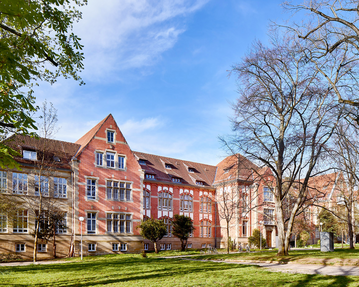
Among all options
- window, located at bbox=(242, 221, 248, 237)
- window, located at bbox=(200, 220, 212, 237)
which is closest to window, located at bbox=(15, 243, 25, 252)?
window, located at bbox=(200, 220, 212, 237)

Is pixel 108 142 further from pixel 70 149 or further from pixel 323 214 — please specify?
pixel 323 214

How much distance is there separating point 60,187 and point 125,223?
8.23 meters

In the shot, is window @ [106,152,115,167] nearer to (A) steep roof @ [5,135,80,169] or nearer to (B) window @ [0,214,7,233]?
(A) steep roof @ [5,135,80,169]

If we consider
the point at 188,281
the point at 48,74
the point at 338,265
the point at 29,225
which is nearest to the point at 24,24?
the point at 48,74

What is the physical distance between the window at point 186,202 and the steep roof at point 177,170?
76.1 inches

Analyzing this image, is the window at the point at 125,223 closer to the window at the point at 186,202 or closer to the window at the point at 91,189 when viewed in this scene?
the window at the point at 91,189

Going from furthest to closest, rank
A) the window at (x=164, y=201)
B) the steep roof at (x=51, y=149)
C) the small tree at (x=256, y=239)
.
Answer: the small tree at (x=256, y=239) → the window at (x=164, y=201) → the steep roof at (x=51, y=149)

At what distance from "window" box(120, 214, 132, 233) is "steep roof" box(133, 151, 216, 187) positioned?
6833 millimetres

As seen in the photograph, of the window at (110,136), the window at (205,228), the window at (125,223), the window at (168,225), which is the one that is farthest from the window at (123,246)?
the window at (205,228)

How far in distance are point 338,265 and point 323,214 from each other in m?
30.8

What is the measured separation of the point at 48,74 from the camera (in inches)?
422

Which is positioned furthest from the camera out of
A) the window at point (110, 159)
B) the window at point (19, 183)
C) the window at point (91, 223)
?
the window at point (110, 159)

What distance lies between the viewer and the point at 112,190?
34.7 metres

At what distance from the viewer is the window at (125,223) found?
1367 inches
